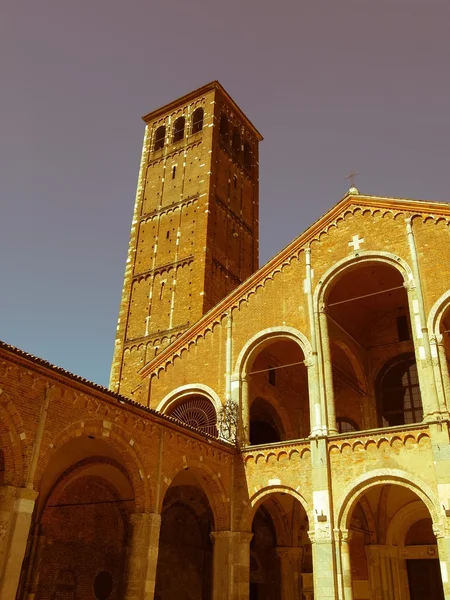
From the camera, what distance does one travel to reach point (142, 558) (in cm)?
1312

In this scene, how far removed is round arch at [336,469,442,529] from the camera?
46.7 ft

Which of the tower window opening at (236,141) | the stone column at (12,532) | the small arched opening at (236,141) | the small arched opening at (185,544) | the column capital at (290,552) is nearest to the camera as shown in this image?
the stone column at (12,532)

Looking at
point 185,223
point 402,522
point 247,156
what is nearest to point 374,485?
point 402,522

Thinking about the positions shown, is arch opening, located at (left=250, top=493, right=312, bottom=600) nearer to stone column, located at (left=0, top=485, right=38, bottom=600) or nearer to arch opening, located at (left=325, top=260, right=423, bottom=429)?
arch opening, located at (left=325, top=260, right=423, bottom=429)

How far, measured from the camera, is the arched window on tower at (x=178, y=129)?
35.2 meters

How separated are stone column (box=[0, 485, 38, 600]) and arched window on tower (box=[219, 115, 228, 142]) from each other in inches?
1098

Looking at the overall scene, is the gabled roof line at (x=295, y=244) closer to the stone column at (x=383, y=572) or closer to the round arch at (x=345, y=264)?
the round arch at (x=345, y=264)

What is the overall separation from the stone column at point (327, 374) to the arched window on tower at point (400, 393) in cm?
454

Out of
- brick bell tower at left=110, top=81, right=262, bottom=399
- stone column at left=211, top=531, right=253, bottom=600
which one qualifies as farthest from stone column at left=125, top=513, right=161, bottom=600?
brick bell tower at left=110, top=81, right=262, bottom=399

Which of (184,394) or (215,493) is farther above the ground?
(184,394)

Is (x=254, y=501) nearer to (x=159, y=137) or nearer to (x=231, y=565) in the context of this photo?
(x=231, y=565)

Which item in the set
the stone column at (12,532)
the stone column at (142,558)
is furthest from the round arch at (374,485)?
the stone column at (12,532)

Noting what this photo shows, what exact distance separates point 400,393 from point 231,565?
8.83 m

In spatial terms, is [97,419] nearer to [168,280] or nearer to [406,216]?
[406,216]
